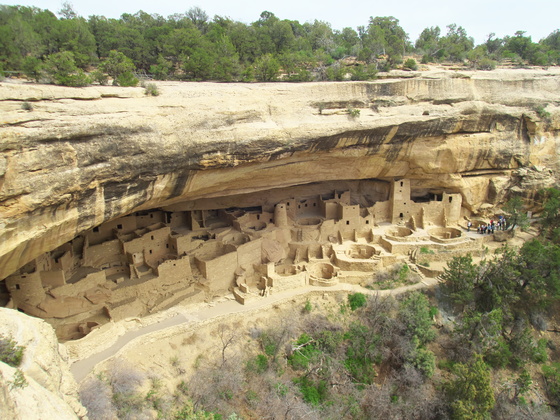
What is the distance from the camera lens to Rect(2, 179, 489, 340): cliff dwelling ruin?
12.6 meters

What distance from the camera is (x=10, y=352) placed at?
462 centimetres

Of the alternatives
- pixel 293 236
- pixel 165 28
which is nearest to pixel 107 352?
pixel 293 236

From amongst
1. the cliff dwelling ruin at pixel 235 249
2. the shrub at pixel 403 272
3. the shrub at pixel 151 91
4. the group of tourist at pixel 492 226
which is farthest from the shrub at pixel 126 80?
the group of tourist at pixel 492 226

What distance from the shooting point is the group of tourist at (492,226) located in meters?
17.9

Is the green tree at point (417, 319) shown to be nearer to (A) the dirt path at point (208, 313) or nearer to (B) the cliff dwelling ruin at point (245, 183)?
(A) the dirt path at point (208, 313)

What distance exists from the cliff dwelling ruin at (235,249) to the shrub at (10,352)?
7954 millimetres

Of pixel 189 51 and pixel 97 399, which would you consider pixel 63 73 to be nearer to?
pixel 189 51

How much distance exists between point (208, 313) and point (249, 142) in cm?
605

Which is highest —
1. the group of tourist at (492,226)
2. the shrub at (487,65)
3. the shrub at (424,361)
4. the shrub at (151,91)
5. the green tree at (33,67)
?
the shrub at (487,65)

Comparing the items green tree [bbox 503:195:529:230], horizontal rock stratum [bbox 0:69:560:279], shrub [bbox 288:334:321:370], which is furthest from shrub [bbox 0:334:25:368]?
green tree [bbox 503:195:529:230]

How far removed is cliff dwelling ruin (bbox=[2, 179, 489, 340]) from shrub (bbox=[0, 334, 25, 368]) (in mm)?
7954

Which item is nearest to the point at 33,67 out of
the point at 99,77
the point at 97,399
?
the point at 99,77

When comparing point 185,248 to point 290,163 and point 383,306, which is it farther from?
point 383,306

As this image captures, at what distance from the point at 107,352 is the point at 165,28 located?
52.9 feet
